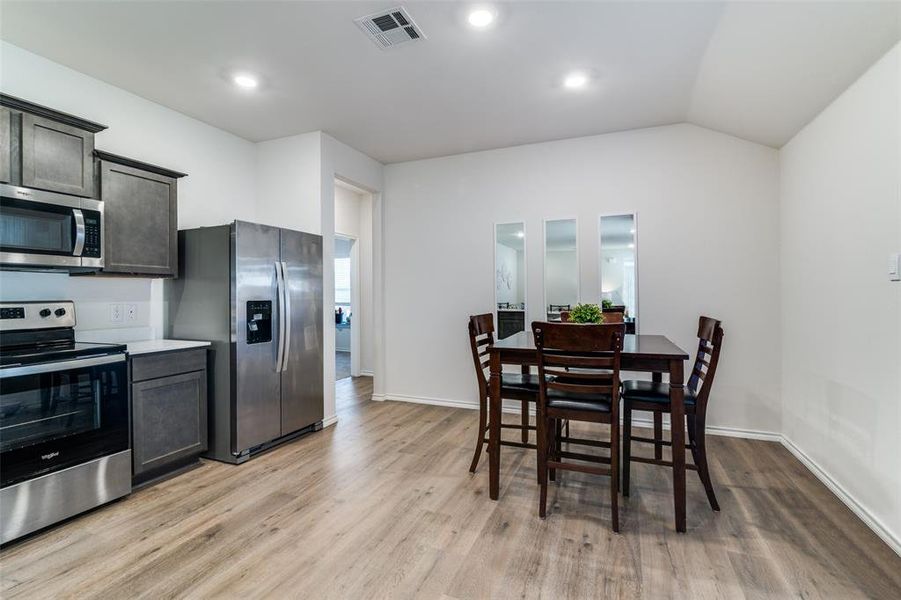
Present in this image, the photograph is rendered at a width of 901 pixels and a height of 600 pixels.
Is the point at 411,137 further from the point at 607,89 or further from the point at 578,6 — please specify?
the point at 578,6

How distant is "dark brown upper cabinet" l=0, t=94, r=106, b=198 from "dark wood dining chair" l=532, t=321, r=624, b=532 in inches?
112

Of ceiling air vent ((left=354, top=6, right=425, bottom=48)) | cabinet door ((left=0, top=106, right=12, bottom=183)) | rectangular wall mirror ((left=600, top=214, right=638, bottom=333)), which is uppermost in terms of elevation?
ceiling air vent ((left=354, top=6, right=425, bottom=48))

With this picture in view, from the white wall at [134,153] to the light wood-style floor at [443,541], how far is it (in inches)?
53.8

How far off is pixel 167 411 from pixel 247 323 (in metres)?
0.75

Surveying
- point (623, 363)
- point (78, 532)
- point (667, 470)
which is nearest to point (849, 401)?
point (667, 470)

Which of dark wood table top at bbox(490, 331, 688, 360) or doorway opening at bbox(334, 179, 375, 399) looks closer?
dark wood table top at bbox(490, 331, 688, 360)

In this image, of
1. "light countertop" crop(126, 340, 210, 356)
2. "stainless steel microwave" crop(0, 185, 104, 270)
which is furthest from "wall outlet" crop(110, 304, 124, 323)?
"stainless steel microwave" crop(0, 185, 104, 270)

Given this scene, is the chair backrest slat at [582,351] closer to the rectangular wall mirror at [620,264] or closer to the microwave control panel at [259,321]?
the rectangular wall mirror at [620,264]

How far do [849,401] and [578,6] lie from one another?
270 centimetres

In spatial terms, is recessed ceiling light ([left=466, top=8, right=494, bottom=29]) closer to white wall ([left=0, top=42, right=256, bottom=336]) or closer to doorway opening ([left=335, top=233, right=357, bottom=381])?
white wall ([left=0, top=42, right=256, bottom=336])

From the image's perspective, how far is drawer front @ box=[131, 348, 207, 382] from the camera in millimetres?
2650

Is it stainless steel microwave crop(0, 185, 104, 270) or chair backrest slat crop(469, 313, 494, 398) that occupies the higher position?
stainless steel microwave crop(0, 185, 104, 270)

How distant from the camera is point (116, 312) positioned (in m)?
3.06

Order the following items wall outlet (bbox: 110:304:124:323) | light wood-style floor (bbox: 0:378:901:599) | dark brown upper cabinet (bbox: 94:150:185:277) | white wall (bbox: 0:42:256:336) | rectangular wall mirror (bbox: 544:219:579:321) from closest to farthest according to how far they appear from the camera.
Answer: light wood-style floor (bbox: 0:378:901:599) → white wall (bbox: 0:42:256:336) → dark brown upper cabinet (bbox: 94:150:185:277) → wall outlet (bbox: 110:304:124:323) → rectangular wall mirror (bbox: 544:219:579:321)
